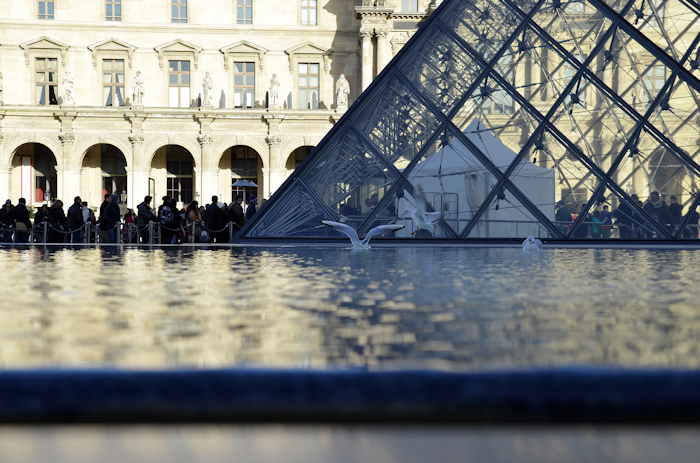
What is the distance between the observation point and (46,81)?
33031 millimetres

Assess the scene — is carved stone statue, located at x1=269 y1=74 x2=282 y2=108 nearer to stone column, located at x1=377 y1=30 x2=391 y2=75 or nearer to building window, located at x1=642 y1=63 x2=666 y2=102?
stone column, located at x1=377 y1=30 x2=391 y2=75

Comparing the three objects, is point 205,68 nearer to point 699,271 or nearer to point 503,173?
point 503,173

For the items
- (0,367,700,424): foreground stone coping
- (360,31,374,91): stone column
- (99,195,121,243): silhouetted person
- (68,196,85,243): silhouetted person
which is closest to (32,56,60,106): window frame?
(360,31,374,91): stone column

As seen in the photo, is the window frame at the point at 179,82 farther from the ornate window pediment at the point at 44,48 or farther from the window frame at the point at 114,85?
the ornate window pediment at the point at 44,48

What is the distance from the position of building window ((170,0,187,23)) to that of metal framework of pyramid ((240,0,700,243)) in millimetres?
24455

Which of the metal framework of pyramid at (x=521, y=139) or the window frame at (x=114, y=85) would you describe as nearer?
the metal framework of pyramid at (x=521, y=139)

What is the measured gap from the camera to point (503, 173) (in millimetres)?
10312

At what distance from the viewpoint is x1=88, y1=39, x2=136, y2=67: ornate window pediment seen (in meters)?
33.1

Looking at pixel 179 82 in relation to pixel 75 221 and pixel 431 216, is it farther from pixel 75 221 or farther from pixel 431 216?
pixel 431 216

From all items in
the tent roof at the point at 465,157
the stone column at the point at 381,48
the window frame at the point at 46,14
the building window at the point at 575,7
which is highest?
the window frame at the point at 46,14

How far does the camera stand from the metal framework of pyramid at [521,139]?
10109mm

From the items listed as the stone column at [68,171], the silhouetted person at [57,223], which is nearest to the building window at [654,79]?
the silhouetted person at [57,223]

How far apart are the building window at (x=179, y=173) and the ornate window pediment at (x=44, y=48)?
5330 millimetres

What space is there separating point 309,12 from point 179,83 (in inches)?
227
